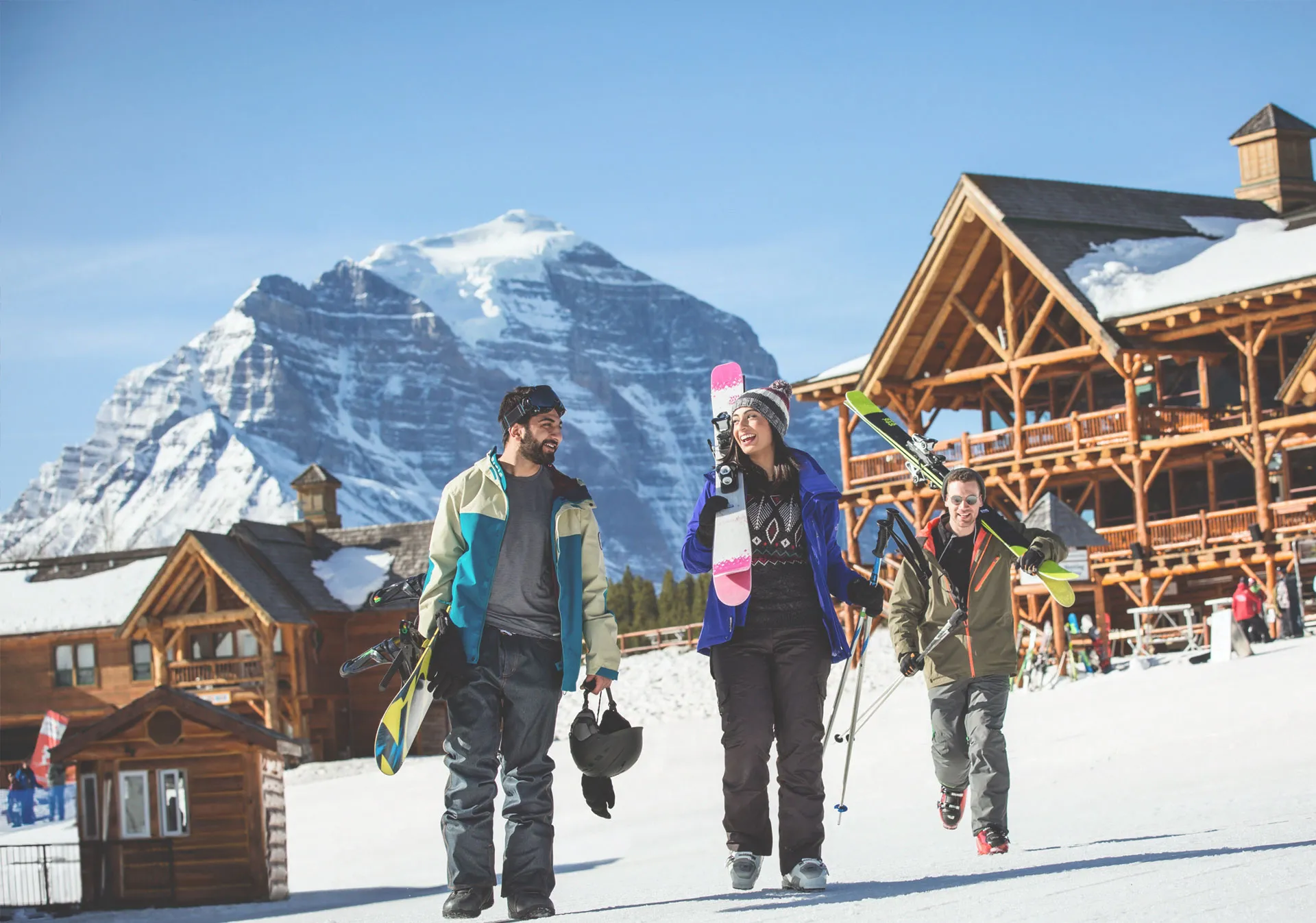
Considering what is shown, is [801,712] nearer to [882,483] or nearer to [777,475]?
[777,475]

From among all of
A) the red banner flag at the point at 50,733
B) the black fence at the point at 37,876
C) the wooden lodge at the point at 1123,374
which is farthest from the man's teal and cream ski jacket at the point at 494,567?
the red banner flag at the point at 50,733

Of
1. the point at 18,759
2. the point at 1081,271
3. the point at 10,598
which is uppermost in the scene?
the point at 1081,271

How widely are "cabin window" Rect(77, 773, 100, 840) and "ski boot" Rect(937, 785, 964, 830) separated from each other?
10.1 meters

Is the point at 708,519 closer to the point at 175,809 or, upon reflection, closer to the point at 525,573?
the point at 525,573

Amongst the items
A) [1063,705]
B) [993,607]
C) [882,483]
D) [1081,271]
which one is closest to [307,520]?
[882,483]

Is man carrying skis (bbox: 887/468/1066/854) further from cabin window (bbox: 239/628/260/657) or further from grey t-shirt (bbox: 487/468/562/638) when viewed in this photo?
cabin window (bbox: 239/628/260/657)

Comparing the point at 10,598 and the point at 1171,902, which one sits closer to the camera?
the point at 1171,902

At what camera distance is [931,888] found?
6277 mm

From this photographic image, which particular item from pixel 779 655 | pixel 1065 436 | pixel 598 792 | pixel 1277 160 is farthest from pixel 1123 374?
pixel 598 792

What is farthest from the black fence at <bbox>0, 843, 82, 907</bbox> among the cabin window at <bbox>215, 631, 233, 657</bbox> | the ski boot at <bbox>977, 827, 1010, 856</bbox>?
the cabin window at <bbox>215, 631, 233, 657</bbox>

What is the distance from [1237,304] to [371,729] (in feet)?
72.3

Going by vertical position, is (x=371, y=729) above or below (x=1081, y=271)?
below

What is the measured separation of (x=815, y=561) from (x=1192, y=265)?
26.5m

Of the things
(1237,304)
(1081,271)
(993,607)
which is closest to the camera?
(993,607)
